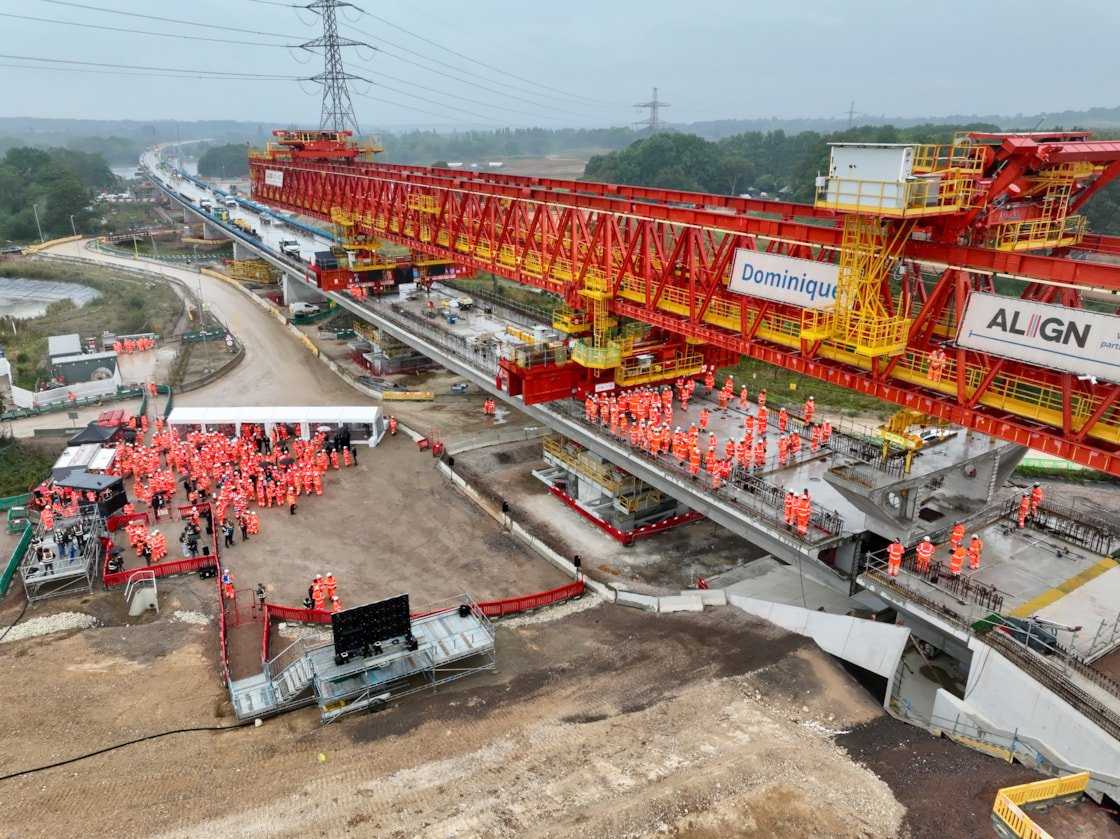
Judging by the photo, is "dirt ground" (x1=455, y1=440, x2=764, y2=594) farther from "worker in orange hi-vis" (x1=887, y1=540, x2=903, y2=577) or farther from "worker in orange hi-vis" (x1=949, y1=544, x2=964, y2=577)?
"worker in orange hi-vis" (x1=949, y1=544, x2=964, y2=577)

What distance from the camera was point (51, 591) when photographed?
22609 mm

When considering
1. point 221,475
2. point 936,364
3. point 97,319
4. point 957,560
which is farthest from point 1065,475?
point 97,319

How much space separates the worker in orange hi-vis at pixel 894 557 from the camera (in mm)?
17641

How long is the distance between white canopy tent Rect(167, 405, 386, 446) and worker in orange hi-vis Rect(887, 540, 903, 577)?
929 inches

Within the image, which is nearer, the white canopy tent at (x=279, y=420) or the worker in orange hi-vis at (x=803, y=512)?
the worker in orange hi-vis at (x=803, y=512)

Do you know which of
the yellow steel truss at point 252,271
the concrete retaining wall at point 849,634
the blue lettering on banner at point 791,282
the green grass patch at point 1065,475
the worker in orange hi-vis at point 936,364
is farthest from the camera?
the yellow steel truss at point 252,271

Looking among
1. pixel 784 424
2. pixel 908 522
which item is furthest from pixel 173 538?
pixel 908 522

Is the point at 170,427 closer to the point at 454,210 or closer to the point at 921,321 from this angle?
the point at 454,210

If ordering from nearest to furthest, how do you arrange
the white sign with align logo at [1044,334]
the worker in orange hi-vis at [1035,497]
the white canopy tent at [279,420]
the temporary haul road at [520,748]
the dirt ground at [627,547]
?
1. the temporary haul road at [520,748]
2. the white sign with align logo at [1044,334]
3. the worker in orange hi-vis at [1035,497]
4. the dirt ground at [627,547]
5. the white canopy tent at [279,420]

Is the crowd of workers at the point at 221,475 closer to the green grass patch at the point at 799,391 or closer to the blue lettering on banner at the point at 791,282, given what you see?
the blue lettering on banner at the point at 791,282

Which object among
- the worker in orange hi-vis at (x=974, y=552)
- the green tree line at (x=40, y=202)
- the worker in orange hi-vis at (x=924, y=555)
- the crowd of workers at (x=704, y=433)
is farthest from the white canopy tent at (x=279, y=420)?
the green tree line at (x=40, y=202)

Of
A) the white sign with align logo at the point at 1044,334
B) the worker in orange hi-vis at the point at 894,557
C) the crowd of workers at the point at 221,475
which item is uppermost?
the white sign with align logo at the point at 1044,334

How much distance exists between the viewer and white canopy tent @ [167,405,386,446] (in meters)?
33.9

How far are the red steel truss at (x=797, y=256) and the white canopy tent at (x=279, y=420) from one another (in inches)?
357
